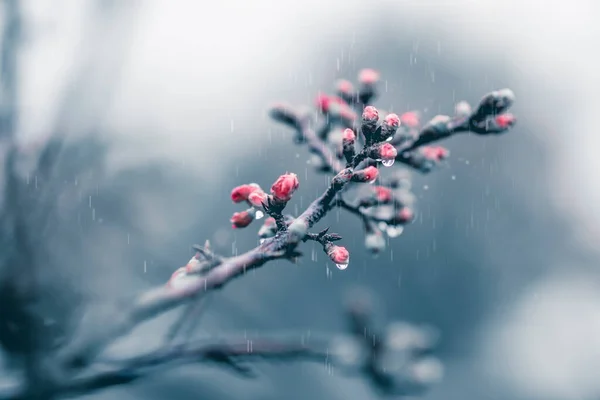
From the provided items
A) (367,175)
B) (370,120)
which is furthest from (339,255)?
(370,120)

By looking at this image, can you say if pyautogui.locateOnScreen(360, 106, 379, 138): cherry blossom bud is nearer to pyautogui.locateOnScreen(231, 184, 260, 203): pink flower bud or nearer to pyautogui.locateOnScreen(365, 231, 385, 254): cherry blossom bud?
pyautogui.locateOnScreen(231, 184, 260, 203): pink flower bud

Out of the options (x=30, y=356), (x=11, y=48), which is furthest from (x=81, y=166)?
(x=30, y=356)

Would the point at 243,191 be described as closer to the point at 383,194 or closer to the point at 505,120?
the point at 383,194

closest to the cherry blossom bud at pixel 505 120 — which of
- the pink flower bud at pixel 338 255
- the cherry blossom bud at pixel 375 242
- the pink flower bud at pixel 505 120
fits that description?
the pink flower bud at pixel 505 120

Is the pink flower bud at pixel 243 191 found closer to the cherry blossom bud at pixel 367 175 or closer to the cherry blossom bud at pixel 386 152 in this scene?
the cherry blossom bud at pixel 367 175

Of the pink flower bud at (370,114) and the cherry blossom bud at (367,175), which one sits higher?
the pink flower bud at (370,114)
